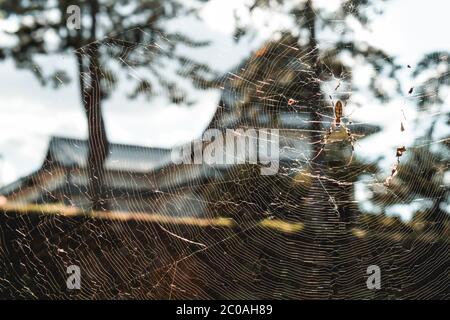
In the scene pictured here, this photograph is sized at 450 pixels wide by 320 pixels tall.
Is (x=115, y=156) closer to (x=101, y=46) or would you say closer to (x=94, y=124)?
(x=94, y=124)

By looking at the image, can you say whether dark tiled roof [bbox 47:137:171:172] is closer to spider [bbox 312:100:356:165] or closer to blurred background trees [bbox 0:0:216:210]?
blurred background trees [bbox 0:0:216:210]

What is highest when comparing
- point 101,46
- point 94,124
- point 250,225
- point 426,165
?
point 101,46

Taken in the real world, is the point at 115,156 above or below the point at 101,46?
below

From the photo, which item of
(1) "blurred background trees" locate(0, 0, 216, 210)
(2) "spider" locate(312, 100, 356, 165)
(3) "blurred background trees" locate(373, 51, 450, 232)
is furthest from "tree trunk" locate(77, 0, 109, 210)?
(3) "blurred background trees" locate(373, 51, 450, 232)

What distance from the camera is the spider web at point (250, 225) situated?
1.65 m

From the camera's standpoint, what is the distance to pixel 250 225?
1.68 m

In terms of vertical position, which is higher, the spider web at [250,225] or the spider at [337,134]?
the spider at [337,134]

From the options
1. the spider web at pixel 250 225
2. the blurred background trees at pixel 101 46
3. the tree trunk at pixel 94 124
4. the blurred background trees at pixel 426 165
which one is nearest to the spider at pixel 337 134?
the spider web at pixel 250 225

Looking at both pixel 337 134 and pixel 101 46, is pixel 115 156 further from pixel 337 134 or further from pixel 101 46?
pixel 337 134

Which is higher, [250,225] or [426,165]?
[426,165]

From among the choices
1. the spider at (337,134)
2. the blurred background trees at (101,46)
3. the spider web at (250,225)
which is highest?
the blurred background trees at (101,46)

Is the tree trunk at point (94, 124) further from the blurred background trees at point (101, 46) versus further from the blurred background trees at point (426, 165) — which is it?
the blurred background trees at point (426, 165)

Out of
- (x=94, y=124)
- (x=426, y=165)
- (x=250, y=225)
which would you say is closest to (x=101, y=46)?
(x=94, y=124)
